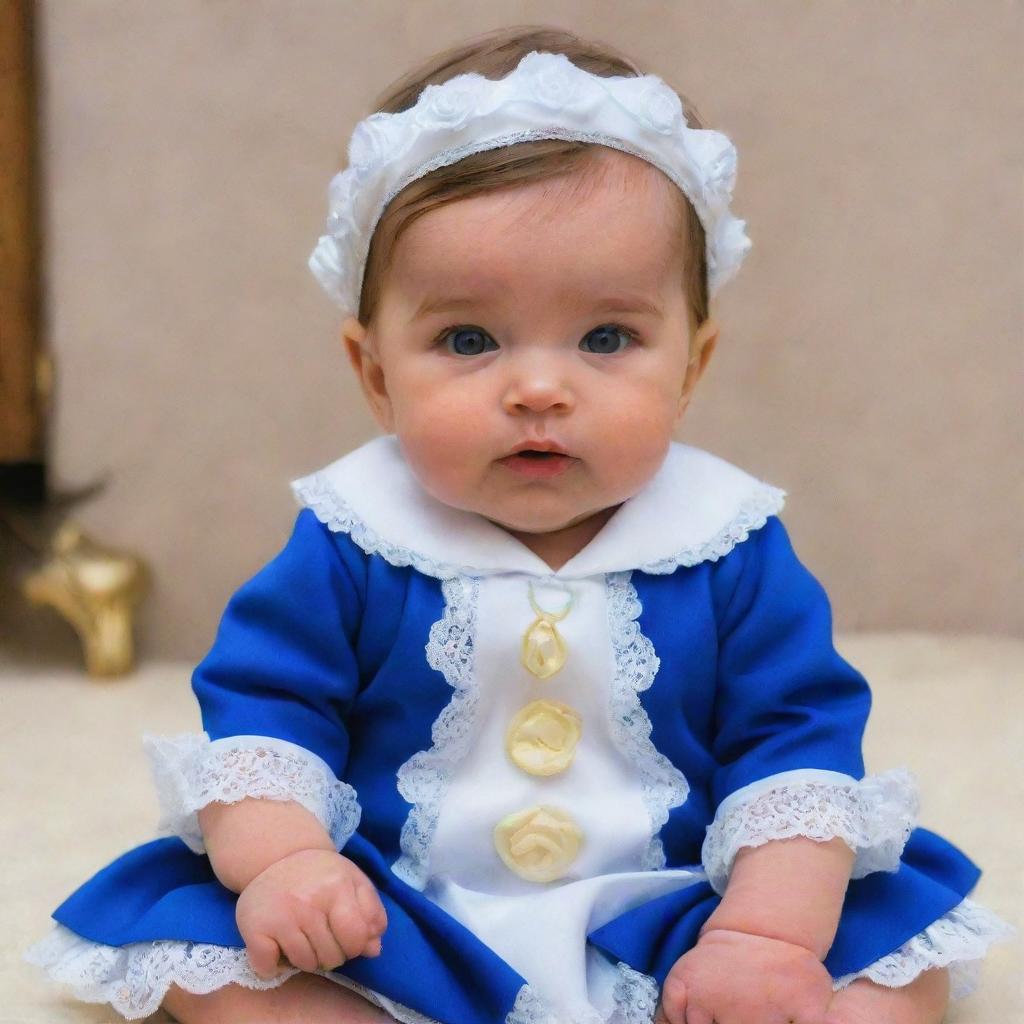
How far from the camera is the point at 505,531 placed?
1148 millimetres

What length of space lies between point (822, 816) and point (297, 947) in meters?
0.35

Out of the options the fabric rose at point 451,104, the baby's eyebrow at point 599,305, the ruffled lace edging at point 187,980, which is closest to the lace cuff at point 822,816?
the ruffled lace edging at point 187,980

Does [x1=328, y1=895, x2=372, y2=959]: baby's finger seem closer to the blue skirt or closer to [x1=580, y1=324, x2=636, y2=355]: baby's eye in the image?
the blue skirt

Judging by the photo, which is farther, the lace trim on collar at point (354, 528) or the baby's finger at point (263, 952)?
the lace trim on collar at point (354, 528)

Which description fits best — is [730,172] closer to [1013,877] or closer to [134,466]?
[1013,877]

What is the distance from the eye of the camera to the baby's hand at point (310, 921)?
982 millimetres

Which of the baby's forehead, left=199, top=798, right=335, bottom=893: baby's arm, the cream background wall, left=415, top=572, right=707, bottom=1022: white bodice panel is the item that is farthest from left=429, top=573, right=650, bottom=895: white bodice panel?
the cream background wall

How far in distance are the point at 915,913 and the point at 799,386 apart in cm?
103

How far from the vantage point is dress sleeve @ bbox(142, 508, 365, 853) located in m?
1.08

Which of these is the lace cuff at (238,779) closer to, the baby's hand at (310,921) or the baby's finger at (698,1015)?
the baby's hand at (310,921)

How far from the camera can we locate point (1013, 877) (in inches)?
53.9

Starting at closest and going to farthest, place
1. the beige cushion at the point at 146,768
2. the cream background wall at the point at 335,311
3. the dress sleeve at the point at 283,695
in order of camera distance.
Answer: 1. the dress sleeve at the point at 283,695
2. the beige cushion at the point at 146,768
3. the cream background wall at the point at 335,311

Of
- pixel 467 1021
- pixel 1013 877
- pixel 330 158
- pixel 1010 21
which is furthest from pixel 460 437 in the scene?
pixel 1010 21

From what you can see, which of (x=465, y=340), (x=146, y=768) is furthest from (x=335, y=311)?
(x=465, y=340)
